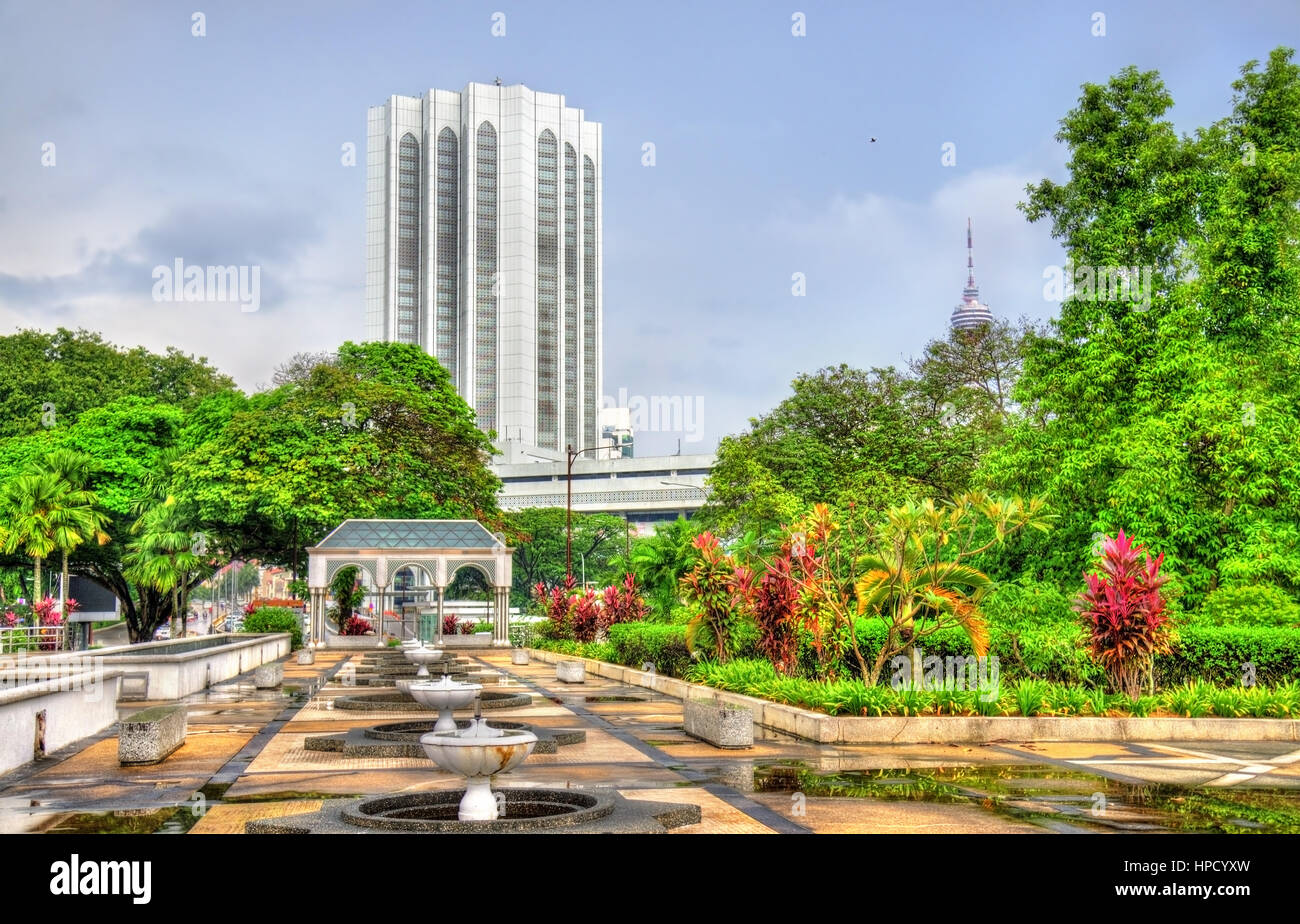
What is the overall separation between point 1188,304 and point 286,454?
32311 millimetres

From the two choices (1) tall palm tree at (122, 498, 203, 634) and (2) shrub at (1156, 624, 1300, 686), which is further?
(1) tall palm tree at (122, 498, 203, 634)

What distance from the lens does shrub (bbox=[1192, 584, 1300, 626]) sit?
25.7 m

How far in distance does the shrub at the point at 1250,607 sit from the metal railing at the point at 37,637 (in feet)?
110

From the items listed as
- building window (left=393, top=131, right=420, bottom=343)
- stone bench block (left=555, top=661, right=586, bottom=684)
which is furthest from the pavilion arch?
building window (left=393, top=131, right=420, bottom=343)

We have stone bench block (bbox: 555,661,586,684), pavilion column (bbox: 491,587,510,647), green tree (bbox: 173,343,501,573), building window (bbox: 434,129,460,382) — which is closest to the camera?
stone bench block (bbox: 555,661,586,684)

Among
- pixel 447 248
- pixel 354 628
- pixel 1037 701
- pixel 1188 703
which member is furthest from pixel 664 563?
pixel 447 248

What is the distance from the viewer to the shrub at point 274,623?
156ft

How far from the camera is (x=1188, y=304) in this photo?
30.0 metres

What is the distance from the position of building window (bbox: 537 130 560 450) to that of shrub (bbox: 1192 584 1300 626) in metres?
161

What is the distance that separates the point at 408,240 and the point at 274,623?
143365 millimetres

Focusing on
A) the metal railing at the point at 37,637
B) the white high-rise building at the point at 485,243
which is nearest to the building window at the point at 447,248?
the white high-rise building at the point at 485,243

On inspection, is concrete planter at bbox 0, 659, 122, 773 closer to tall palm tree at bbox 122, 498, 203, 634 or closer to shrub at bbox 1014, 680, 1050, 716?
shrub at bbox 1014, 680, 1050, 716

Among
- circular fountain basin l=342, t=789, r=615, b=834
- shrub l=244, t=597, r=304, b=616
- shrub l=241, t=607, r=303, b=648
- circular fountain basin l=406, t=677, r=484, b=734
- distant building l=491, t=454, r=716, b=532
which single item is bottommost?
shrub l=244, t=597, r=304, b=616
